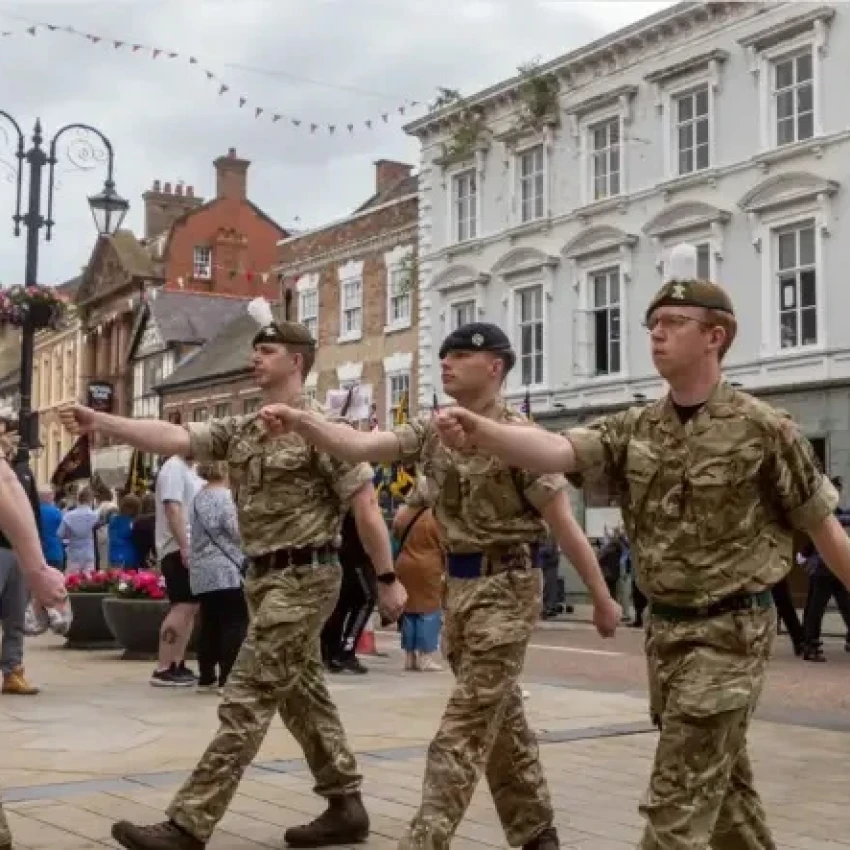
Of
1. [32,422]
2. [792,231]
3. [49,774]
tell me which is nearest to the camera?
[49,774]

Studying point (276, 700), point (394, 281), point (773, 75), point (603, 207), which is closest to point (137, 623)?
point (276, 700)

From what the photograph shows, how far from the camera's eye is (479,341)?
5.02 metres

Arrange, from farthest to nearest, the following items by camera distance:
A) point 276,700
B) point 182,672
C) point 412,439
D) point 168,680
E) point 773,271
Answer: point 773,271 < point 182,672 < point 168,680 < point 276,700 < point 412,439

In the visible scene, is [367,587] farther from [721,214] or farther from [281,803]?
[721,214]

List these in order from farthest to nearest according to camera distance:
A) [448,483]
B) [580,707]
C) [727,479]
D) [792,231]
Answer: [792,231]
[580,707]
[448,483]
[727,479]

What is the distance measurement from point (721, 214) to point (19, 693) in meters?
19.0

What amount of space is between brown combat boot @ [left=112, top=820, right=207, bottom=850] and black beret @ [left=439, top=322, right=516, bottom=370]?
1920 millimetres

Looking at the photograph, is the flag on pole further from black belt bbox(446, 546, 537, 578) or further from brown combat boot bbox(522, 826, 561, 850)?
brown combat boot bbox(522, 826, 561, 850)

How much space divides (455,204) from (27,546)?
2912 centimetres

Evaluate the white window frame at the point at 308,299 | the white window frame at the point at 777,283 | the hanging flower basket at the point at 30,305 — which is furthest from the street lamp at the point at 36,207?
the white window frame at the point at 308,299

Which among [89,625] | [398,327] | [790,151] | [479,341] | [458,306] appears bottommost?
[89,625]

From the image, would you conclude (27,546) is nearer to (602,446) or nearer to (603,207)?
(602,446)

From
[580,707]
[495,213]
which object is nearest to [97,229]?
[580,707]

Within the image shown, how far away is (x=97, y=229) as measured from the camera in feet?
51.4
